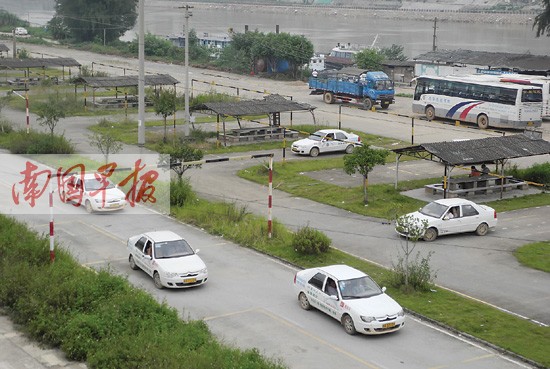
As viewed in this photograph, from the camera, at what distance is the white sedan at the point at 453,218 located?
2811 cm

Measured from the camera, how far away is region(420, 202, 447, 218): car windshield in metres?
28.5

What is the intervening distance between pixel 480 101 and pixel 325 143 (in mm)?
Answer: 13643

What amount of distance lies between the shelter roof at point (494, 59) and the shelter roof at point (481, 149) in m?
34.1

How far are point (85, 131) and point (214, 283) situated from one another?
27189 mm

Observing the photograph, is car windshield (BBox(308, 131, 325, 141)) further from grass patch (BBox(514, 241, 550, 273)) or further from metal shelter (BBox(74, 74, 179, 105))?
grass patch (BBox(514, 241, 550, 273))

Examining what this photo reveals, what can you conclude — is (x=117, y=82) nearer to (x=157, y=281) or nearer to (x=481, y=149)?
(x=481, y=149)

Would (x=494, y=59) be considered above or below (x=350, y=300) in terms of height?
above

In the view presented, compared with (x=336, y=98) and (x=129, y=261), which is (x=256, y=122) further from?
(x=129, y=261)

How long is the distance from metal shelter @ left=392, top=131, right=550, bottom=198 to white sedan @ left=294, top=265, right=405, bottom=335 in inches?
468

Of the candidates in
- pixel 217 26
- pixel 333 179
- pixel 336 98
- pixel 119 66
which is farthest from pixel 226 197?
pixel 217 26

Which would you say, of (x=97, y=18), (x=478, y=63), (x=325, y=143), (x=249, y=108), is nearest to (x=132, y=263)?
(x=325, y=143)

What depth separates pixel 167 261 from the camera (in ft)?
76.7

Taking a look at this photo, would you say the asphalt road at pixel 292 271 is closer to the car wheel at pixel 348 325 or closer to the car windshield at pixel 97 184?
the car wheel at pixel 348 325

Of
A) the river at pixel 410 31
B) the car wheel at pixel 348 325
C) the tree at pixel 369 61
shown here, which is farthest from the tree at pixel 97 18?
the car wheel at pixel 348 325
